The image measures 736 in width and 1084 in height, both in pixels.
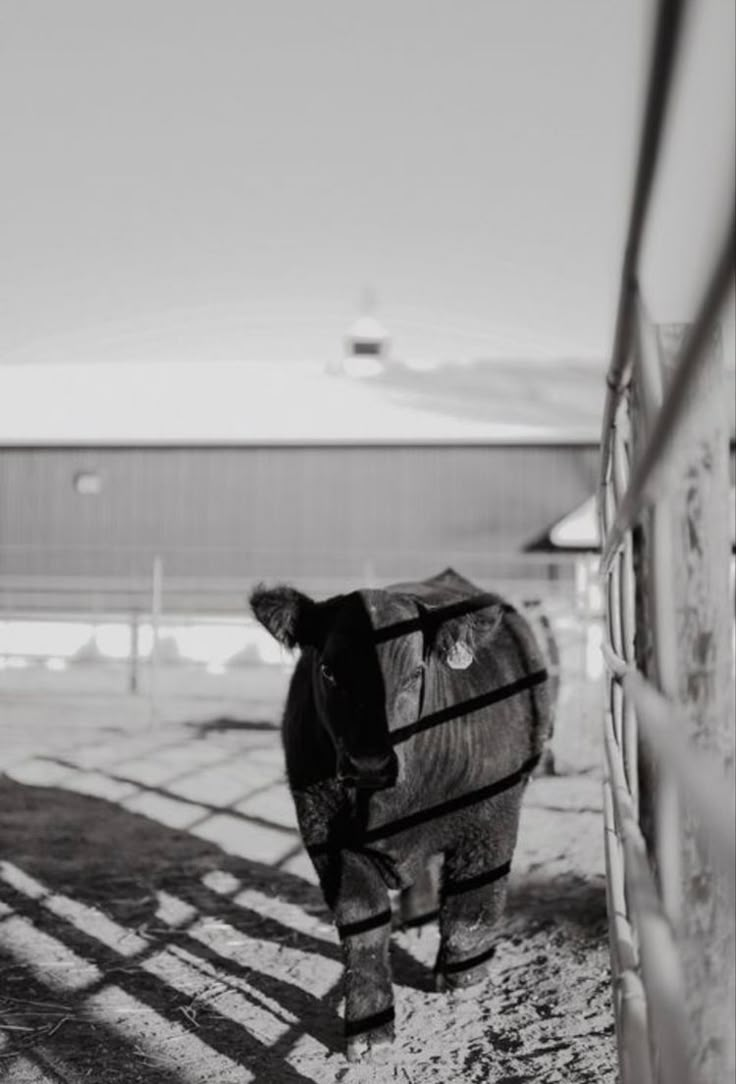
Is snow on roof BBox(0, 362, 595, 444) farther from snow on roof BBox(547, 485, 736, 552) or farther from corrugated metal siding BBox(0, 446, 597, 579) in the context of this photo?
snow on roof BBox(547, 485, 736, 552)

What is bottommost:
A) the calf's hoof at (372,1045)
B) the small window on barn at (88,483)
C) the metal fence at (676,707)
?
the calf's hoof at (372,1045)

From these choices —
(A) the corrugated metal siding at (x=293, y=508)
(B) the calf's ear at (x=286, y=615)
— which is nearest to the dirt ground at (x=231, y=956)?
(B) the calf's ear at (x=286, y=615)

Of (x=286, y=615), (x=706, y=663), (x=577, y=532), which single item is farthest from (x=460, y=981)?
(x=577, y=532)

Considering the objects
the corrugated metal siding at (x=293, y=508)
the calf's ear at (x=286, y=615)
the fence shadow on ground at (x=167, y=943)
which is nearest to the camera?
the fence shadow on ground at (x=167, y=943)

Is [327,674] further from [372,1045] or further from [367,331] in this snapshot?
[367,331]

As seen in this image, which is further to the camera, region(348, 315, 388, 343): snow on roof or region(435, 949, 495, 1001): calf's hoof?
region(348, 315, 388, 343): snow on roof

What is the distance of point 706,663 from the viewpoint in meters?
1.45

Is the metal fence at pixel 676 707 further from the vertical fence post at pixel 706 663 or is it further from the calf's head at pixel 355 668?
the calf's head at pixel 355 668

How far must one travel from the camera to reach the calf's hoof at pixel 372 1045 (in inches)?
122

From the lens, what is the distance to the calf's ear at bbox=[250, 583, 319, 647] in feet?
11.2

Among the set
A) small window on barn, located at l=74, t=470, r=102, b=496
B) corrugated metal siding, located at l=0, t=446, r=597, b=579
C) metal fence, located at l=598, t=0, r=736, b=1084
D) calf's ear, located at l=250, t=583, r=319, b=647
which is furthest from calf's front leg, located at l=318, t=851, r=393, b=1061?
small window on barn, located at l=74, t=470, r=102, b=496

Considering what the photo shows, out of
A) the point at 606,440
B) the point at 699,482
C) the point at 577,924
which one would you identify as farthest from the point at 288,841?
the point at 699,482

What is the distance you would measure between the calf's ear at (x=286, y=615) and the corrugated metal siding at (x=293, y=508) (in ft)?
48.2

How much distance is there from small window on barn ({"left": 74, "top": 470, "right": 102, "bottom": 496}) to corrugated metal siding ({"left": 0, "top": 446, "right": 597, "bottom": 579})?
103mm
